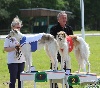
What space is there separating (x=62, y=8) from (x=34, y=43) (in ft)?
224

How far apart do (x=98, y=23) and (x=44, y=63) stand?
62399mm

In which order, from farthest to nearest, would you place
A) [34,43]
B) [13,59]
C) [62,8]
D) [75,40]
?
[62,8]
[13,59]
[75,40]
[34,43]

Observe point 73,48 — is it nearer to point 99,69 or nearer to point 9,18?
point 99,69

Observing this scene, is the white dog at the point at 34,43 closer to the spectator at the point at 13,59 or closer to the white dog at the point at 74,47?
the white dog at the point at 74,47

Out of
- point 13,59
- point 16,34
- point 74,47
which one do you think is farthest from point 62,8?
point 16,34

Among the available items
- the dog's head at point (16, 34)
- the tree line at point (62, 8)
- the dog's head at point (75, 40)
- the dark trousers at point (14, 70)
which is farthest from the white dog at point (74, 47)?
the tree line at point (62, 8)

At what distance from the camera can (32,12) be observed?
189 feet

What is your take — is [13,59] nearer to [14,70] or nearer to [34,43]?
[14,70]

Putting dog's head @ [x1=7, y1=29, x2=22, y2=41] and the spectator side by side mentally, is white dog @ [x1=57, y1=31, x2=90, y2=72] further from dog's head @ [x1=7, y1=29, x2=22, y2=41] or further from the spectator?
the spectator

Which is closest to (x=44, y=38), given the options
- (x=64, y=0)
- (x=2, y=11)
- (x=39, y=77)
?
(x=39, y=77)

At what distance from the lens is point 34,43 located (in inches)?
311

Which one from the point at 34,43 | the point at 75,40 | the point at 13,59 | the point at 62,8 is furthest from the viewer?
the point at 62,8

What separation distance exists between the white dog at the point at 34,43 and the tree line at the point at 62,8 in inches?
2288

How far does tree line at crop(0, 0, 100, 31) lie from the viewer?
223 feet
